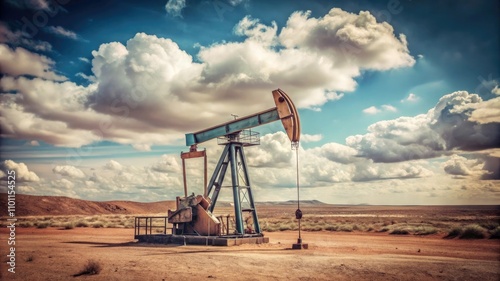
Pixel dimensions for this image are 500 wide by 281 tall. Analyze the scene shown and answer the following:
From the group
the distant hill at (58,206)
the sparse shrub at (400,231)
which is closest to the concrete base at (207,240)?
the sparse shrub at (400,231)

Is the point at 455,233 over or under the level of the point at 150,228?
under

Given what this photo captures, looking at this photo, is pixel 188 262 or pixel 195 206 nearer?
pixel 188 262

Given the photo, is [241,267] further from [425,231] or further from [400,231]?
[400,231]

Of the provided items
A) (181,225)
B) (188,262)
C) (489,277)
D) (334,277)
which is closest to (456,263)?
(489,277)

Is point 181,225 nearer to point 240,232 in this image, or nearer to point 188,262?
point 240,232

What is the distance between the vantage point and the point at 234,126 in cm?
1764

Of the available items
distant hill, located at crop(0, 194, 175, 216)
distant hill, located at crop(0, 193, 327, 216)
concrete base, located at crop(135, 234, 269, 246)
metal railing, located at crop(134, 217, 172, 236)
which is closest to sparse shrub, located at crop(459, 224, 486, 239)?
concrete base, located at crop(135, 234, 269, 246)

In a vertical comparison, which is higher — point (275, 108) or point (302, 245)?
point (275, 108)

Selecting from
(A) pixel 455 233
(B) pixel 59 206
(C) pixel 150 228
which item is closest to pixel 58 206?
(B) pixel 59 206

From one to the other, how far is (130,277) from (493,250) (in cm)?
1306

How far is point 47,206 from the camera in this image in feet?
244

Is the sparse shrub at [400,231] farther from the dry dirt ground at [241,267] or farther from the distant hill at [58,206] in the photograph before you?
the distant hill at [58,206]

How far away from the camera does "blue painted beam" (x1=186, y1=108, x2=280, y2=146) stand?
16297 mm

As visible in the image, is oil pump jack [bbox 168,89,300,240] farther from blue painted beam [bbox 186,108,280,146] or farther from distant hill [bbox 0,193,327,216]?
distant hill [bbox 0,193,327,216]
